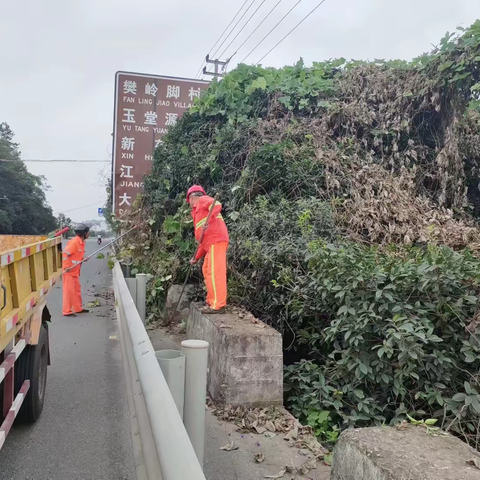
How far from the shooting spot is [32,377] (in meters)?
3.45

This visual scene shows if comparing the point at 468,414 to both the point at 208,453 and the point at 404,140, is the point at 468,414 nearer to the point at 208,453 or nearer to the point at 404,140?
the point at 208,453

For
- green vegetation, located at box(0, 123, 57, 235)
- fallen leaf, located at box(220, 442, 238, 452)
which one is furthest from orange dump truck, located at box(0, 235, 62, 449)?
green vegetation, located at box(0, 123, 57, 235)

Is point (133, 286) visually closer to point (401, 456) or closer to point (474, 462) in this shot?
point (401, 456)

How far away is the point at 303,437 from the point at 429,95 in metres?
6.51

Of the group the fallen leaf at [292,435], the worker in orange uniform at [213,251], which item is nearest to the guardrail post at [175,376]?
the fallen leaf at [292,435]

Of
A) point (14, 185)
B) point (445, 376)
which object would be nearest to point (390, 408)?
point (445, 376)

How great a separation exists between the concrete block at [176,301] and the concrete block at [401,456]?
4711 millimetres

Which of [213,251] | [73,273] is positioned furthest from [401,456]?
[73,273]

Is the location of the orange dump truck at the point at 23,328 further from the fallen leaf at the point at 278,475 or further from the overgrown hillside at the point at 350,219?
the overgrown hillside at the point at 350,219

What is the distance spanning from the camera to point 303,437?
3346 mm

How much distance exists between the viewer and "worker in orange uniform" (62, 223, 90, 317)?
8094 millimetres

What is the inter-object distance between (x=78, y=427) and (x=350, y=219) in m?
4.43

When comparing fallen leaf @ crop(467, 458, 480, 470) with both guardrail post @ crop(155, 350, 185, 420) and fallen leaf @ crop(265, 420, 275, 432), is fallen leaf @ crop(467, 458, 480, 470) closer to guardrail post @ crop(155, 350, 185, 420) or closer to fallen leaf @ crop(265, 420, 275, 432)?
guardrail post @ crop(155, 350, 185, 420)

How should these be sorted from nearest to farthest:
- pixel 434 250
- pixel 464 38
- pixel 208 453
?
pixel 208 453 < pixel 434 250 < pixel 464 38
